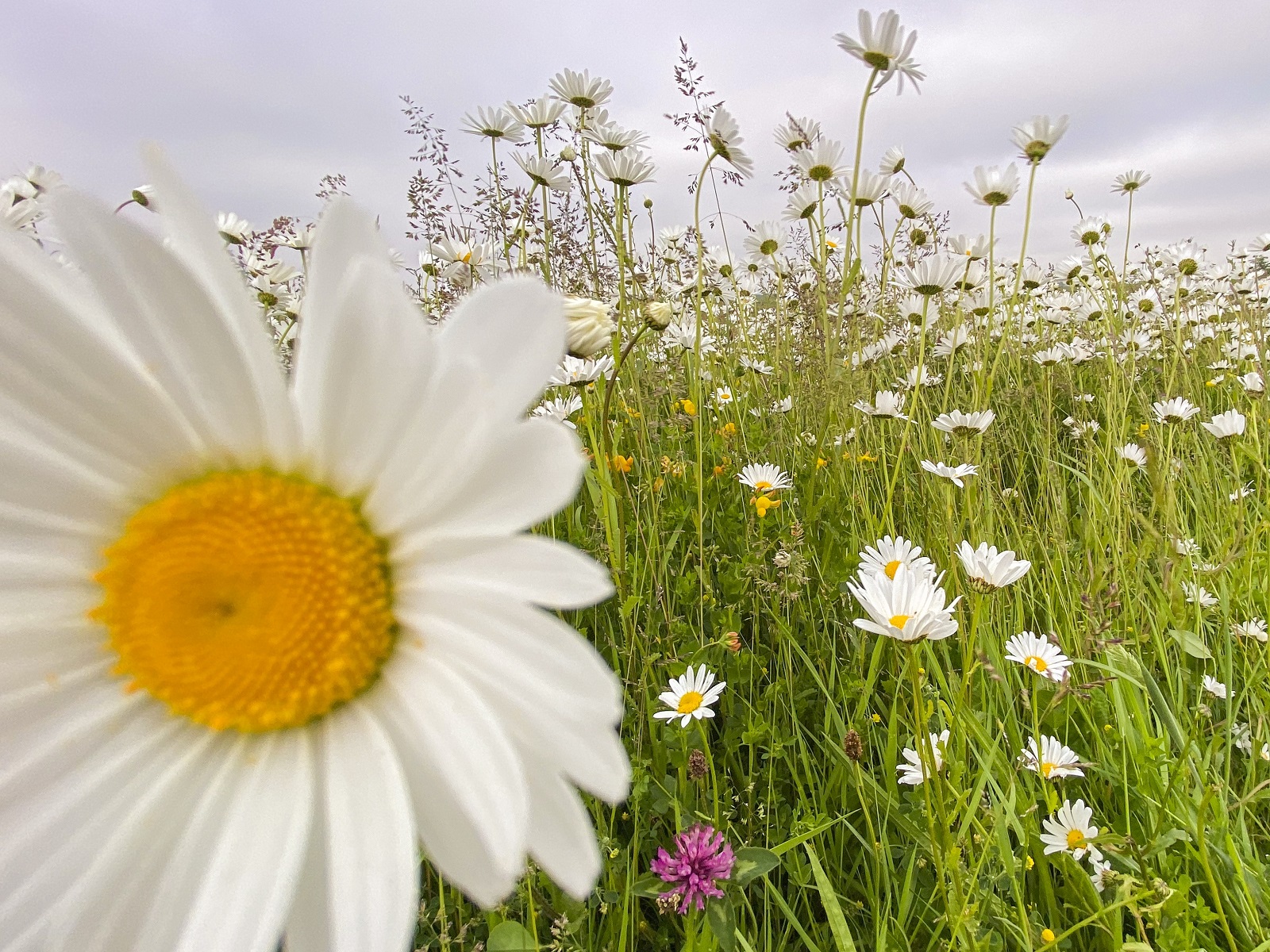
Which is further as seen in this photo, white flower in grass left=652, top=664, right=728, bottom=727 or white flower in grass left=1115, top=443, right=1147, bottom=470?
white flower in grass left=1115, top=443, right=1147, bottom=470

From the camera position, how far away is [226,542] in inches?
15.0

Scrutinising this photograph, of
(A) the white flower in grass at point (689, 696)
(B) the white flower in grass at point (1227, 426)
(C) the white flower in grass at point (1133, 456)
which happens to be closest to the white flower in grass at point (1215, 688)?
(C) the white flower in grass at point (1133, 456)

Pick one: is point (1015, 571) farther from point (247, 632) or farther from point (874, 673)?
point (247, 632)

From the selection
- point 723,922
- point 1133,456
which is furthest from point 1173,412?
point 723,922

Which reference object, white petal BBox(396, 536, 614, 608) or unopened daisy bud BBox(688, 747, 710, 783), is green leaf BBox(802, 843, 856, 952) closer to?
unopened daisy bud BBox(688, 747, 710, 783)

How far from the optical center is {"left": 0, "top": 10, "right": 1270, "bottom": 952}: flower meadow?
304 mm

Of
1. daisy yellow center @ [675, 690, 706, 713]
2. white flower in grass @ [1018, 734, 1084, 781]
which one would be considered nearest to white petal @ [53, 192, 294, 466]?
daisy yellow center @ [675, 690, 706, 713]

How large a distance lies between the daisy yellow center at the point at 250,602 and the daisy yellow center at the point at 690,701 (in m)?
0.76

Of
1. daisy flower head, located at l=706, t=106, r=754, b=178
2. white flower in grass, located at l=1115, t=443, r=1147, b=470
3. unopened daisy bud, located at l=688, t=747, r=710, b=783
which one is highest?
daisy flower head, located at l=706, t=106, r=754, b=178

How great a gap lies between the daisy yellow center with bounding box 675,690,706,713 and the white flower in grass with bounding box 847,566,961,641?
34 cm

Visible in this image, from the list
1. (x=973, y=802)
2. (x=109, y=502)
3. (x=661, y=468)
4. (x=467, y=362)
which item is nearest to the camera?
(x=467, y=362)

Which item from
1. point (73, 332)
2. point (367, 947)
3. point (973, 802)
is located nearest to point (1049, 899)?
point (973, 802)

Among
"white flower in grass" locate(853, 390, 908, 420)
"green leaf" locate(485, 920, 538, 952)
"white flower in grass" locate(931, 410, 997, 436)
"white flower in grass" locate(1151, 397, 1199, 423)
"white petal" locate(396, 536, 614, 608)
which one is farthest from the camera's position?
"white flower in grass" locate(1151, 397, 1199, 423)

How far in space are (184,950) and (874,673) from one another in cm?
101
